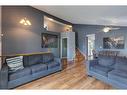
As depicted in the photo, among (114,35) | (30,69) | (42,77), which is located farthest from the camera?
(114,35)

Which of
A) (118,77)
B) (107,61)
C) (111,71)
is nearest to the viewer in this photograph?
(118,77)

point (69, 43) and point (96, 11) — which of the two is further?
point (69, 43)

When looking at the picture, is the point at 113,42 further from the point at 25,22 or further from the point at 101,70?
the point at 25,22

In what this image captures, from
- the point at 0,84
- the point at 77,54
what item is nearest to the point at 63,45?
the point at 77,54

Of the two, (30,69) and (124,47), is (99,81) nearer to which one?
(30,69)

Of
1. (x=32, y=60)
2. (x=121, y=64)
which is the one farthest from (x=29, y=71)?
(x=121, y=64)

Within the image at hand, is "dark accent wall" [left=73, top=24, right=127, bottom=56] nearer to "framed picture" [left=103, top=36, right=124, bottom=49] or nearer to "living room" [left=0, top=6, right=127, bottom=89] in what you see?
"living room" [left=0, top=6, right=127, bottom=89]

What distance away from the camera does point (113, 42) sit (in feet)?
24.1

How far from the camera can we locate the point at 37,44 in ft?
17.7

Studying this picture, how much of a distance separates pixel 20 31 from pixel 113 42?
5763 mm

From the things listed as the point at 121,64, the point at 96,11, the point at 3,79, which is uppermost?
the point at 96,11

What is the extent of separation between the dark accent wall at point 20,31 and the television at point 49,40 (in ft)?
1.04

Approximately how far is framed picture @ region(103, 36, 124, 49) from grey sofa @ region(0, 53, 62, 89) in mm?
4308

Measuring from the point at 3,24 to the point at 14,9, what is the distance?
78 cm
